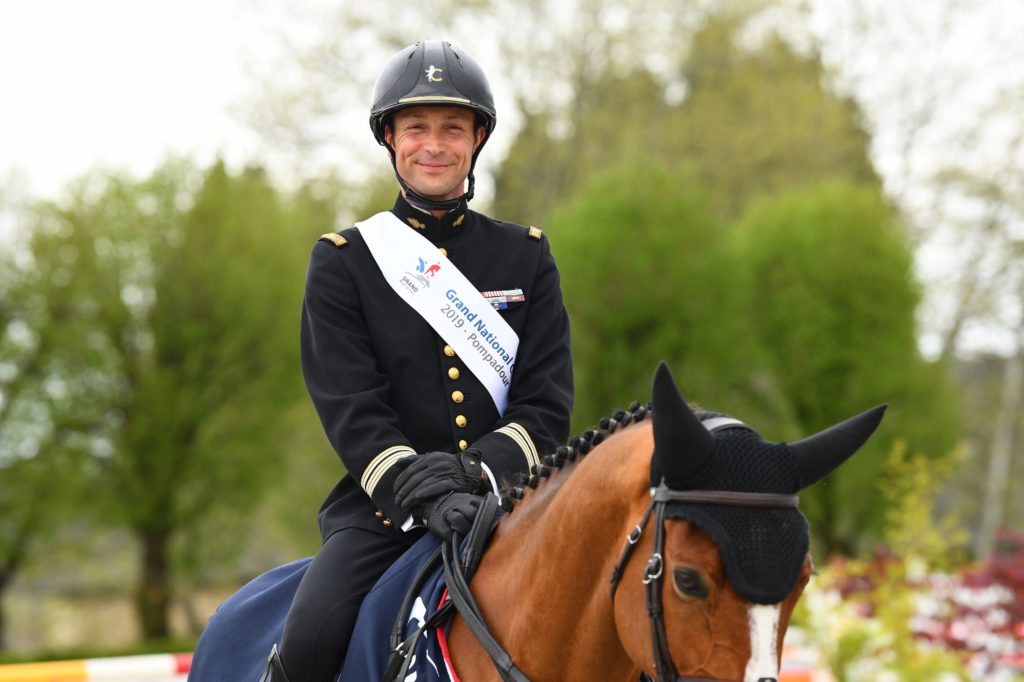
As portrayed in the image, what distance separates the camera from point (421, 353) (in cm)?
347

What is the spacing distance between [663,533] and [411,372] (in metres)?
1.27

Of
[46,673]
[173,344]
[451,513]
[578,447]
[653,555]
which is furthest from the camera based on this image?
[173,344]

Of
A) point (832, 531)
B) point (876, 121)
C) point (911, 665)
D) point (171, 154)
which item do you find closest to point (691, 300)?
point (832, 531)

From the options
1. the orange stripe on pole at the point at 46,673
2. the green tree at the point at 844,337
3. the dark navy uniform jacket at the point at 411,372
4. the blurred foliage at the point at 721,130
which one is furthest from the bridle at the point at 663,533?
the blurred foliage at the point at 721,130

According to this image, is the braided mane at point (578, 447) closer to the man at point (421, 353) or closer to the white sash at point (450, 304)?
the man at point (421, 353)

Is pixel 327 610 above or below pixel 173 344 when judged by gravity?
above

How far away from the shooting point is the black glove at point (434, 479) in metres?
3.08

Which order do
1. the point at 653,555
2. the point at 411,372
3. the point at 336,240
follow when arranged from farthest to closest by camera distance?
the point at 336,240
the point at 411,372
the point at 653,555

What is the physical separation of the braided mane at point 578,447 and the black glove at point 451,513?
93 mm

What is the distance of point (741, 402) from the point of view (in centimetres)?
1942

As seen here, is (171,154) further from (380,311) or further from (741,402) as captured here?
(380,311)

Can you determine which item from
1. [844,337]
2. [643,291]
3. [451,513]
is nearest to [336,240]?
[451,513]

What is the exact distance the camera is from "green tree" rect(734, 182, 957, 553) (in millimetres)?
18859

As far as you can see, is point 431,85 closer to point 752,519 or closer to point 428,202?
point 428,202
